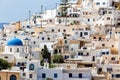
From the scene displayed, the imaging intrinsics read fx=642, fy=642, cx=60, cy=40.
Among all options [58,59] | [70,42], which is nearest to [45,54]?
[58,59]

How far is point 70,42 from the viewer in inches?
2229

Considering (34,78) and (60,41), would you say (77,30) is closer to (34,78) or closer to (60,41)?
(60,41)

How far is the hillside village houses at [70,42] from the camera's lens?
4481 centimetres

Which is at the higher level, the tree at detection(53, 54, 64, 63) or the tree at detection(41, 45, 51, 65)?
the tree at detection(41, 45, 51, 65)

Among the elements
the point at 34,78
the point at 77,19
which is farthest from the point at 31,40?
the point at 34,78

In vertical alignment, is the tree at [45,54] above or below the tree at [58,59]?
above

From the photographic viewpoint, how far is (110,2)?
237 feet

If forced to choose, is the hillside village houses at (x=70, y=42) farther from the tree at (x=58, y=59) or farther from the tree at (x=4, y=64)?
the tree at (x=4, y=64)

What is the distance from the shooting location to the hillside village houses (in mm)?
44812

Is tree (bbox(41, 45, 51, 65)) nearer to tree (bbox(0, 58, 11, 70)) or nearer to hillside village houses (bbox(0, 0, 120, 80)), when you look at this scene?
hillside village houses (bbox(0, 0, 120, 80))

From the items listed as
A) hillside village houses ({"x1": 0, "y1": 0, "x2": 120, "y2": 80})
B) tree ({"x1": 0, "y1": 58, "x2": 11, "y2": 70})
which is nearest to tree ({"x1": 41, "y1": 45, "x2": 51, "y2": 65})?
hillside village houses ({"x1": 0, "y1": 0, "x2": 120, "y2": 80})

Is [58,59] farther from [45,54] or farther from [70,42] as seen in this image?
[70,42]

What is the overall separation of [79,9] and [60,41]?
1561 centimetres

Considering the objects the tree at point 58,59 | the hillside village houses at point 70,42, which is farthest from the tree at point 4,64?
the tree at point 58,59
